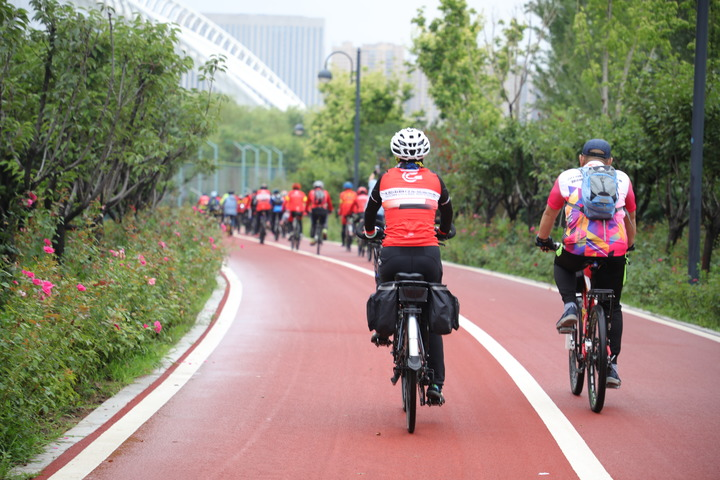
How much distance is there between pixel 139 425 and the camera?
6.69 metres

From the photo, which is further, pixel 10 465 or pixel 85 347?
pixel 85 347

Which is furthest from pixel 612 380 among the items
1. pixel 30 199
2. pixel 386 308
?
pixel 30 199

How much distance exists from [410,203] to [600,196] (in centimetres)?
134

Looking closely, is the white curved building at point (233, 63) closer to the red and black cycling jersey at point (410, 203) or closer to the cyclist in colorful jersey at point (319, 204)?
the cyclist in colorful jersey at point (319, 204)

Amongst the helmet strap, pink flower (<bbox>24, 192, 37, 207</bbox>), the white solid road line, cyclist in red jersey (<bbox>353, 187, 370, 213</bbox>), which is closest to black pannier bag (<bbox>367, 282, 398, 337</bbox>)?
the helmet strap

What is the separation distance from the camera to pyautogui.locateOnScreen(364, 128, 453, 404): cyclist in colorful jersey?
266 inches

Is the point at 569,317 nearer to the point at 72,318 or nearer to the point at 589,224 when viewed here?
the point at 589,224

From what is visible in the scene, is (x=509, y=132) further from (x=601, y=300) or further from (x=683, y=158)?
(x=601, y=300)

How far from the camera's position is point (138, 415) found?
6977mm

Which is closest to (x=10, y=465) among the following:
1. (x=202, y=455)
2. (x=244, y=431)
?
(x=202, y=455)

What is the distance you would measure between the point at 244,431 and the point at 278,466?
2.94ft

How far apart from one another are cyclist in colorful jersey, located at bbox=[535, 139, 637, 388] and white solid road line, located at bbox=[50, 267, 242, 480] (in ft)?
9.64

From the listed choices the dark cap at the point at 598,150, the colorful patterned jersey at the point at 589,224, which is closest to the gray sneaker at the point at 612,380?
the colorful patterned jersey at the point at 589,224

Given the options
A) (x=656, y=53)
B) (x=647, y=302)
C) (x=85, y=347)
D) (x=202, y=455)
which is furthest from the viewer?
(x=656, y=53)
